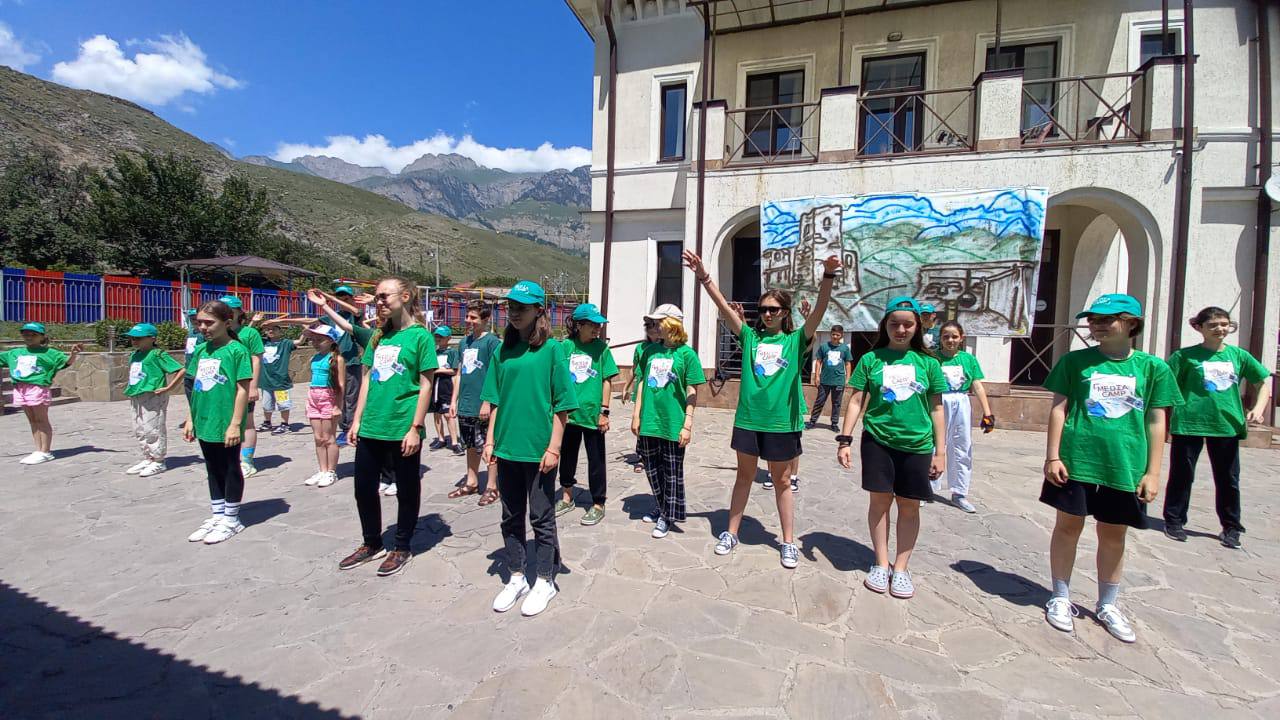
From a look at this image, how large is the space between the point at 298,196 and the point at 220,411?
288 ft

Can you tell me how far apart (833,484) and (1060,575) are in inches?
109

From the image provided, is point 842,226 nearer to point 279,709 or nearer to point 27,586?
point 279,709

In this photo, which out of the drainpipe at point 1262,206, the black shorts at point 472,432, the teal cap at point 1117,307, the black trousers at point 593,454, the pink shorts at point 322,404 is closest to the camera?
the teal cap at point 1117,307

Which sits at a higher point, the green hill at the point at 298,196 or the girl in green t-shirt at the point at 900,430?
the green hill at the point at 298,196

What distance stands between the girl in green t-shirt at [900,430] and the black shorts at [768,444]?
36 cm

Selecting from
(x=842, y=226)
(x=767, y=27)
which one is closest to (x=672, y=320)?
(x=842, y=226)

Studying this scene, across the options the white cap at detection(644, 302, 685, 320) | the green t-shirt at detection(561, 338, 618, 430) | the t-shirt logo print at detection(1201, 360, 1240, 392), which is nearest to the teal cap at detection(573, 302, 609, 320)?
the green t-shirt at detection(561, 338, 618, 430)

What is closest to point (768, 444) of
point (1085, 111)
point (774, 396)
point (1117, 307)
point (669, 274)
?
point (774, 396)

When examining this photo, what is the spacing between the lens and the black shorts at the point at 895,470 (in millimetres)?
3188

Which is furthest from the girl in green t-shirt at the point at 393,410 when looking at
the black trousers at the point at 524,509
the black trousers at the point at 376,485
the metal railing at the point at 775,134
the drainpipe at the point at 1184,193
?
the drainpipe at the point at 1184,193

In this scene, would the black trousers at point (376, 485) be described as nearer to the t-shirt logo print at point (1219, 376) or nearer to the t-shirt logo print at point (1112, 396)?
the t-shirt logo print at point (1112, 396)

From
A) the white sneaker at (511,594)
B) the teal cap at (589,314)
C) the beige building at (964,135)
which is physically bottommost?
the white sneaker at (511,594)

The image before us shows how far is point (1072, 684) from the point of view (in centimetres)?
252

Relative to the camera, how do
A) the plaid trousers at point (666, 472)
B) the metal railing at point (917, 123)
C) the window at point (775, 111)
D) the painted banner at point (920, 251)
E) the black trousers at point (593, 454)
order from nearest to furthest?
the plaid trousers at point (666, 472) → the black trousers at point (593, 454) → the painted banner at point (920, 251) → the metal railing at point (917, 123) → the window at point (775, 111)
